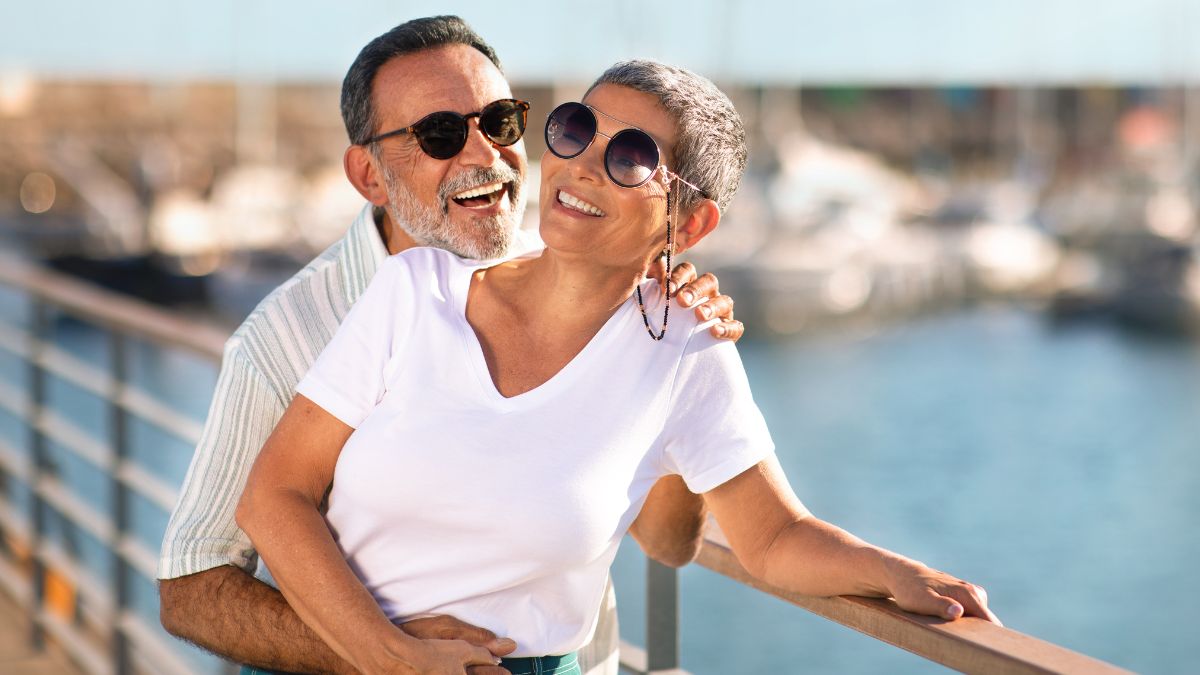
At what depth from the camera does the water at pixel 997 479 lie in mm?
16422

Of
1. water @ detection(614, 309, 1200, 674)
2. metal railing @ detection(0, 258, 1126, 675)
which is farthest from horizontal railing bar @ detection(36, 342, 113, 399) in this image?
water @ detection(614, 309, 1200, 674)

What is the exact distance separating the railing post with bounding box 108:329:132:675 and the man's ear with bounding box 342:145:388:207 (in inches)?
47.3

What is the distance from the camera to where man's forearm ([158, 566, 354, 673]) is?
1.65m

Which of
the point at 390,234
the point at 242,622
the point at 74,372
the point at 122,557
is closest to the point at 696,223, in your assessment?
the point at 390,234

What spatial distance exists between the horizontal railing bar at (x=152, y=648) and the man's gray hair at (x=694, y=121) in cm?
177

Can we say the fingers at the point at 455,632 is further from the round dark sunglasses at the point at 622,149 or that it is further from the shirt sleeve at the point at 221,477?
the round dark sunglasses at the point at 622,149

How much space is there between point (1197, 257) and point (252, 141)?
24.9 meters

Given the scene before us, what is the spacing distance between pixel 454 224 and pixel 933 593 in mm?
882

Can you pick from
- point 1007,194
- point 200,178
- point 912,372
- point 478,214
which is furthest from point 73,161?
point 478,214

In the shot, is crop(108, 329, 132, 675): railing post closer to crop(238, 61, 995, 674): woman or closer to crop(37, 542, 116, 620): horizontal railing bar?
crop(37, 542, 116, 620): horizontal railing bar

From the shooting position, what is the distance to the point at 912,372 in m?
33.2

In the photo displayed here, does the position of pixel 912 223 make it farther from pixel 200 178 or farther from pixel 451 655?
pixel 451 655

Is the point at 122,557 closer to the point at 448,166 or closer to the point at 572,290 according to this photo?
the point at 448,166

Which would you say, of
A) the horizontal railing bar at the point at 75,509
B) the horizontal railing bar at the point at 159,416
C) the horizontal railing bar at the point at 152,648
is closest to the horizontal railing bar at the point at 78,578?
the horizontal railing bar at the point at 75,509
